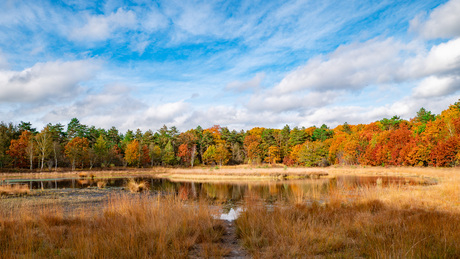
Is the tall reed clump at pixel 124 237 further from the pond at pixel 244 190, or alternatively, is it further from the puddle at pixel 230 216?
the pond at pixel 244 190

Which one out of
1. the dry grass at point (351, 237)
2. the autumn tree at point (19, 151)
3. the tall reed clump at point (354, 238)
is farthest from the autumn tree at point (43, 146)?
the tall reed clump at point (354, 238)

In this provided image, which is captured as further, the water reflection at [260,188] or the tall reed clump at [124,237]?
the water reflection at [260,188]

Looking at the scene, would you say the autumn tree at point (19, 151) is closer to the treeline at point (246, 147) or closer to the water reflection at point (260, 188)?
the treeline at point (246, 147)

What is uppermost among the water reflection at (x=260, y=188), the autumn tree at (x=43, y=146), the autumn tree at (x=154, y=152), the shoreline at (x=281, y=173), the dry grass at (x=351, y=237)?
the autumn tree at (x=43, y=146)

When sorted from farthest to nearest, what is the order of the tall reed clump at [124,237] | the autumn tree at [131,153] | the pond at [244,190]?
the autumn tree at [131,153], the pond at [244,190], the tall reed clump at [124,237]

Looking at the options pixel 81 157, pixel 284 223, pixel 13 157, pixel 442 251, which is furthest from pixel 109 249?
pixel 13 157

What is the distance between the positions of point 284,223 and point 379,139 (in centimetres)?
5748

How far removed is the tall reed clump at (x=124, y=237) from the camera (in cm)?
444

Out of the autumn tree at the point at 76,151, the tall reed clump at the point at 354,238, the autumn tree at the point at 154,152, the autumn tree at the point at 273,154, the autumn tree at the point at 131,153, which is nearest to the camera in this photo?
the tall reed clump at the point at 354,238

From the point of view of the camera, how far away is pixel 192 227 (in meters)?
6.33

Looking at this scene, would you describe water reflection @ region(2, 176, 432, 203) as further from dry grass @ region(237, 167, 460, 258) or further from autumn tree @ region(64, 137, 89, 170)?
autumn tree @ region(64, 137, 89, 170)

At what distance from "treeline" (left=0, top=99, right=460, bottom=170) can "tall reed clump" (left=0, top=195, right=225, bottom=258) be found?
1794 inches

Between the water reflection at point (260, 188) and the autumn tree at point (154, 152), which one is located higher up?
the autumn tree at point (154, 152)

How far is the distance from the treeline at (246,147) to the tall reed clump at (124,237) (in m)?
45.6
